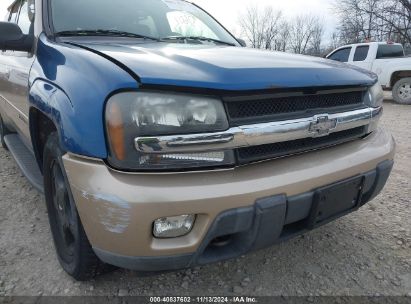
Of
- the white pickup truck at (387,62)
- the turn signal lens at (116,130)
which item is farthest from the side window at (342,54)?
the turn signal lens at (116,130)

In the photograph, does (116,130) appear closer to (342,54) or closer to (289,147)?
(289,147)

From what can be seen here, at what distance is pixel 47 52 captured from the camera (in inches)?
85.9

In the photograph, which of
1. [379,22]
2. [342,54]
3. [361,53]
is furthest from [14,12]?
[379,22]

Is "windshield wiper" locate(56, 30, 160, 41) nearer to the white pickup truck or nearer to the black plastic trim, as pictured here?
the black plastic trim

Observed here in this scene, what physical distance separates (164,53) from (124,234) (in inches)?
36.8

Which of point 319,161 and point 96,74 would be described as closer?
point 96,74

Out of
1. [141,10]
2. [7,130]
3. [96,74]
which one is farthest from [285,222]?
[7,130]

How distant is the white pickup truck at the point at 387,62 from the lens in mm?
10323

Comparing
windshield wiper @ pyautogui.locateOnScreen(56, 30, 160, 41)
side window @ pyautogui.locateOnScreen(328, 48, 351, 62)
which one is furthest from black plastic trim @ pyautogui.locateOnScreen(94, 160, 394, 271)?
side window @ pyautogui.locateOnScreen(328, 48, 351, 62)

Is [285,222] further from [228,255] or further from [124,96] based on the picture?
[124,96]

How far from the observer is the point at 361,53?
11516 millimetres

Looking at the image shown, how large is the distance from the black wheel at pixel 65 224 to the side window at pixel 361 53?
1113 centimetres

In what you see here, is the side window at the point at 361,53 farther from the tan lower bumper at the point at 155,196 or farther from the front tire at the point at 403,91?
the tan lower bumper at the point at 155,196

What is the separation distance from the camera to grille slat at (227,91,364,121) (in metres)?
1.68
